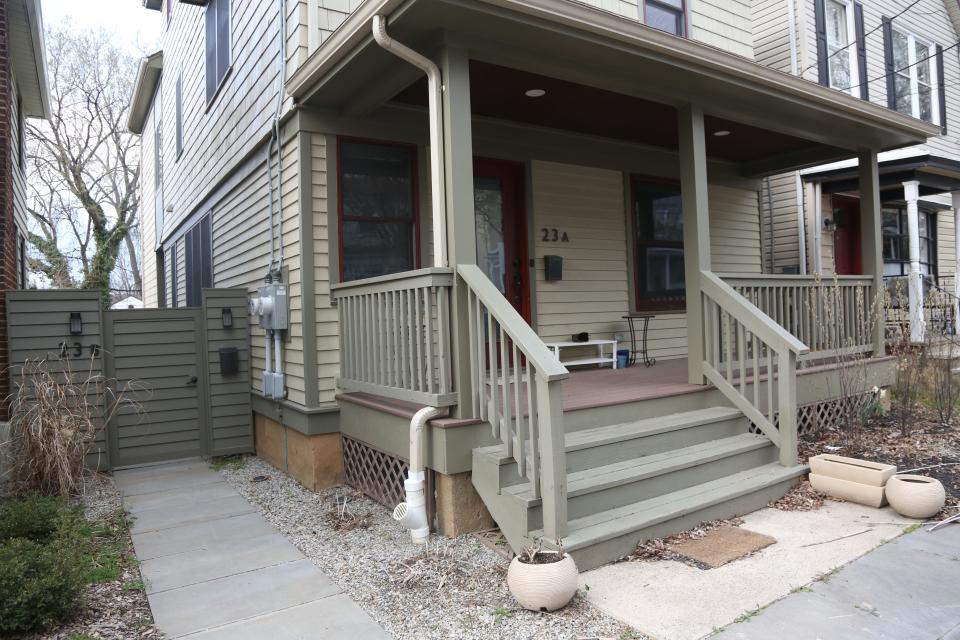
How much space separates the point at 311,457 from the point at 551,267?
2905mm

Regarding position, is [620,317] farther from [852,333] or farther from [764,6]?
[764,6]

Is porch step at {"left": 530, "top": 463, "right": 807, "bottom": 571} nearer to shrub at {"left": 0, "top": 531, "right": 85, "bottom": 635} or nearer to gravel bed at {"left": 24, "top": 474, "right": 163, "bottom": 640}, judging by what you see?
gravel bed at {"left": 24, "top": 474, "right": 163, "bottom": 640}

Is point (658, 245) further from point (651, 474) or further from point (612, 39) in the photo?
point (651, 474)

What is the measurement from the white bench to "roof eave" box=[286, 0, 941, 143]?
269cm

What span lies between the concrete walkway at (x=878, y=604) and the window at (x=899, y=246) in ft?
29.2

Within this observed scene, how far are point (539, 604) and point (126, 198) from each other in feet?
77.1

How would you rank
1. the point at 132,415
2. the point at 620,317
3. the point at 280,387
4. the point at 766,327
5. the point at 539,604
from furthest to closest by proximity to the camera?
the point at 620,317 < the point at 132,415 < the point at 280,387 < the point at 766,327 < the point at 539,604

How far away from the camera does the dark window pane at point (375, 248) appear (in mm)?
5414

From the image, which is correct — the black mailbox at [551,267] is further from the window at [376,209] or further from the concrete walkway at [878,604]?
the concrete walkway at [878,604]

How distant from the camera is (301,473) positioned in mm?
5430

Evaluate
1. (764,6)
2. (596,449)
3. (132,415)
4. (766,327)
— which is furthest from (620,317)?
(764,6)

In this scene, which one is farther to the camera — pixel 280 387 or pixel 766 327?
pixel 280 387

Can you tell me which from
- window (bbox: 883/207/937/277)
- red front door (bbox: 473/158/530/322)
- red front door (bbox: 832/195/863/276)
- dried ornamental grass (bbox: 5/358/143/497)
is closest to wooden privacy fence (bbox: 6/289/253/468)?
dried ornamental grass (bbox: 5/358/143/497)

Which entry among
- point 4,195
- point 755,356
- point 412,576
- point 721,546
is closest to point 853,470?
point 755,356
